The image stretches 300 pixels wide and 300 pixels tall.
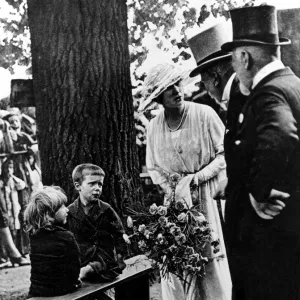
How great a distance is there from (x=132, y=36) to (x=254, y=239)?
197 cm

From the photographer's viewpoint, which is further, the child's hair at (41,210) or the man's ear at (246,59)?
the child's hair at (41,210)

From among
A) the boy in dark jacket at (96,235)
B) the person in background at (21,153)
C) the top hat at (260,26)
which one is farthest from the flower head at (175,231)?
the person in background at (21,153)

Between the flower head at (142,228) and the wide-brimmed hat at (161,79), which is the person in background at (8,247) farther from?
the wide-brimmed hat at (161,79)

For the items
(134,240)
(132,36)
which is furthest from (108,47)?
(134,240)

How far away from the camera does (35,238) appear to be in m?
5.28

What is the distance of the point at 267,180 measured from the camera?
4.87 metres

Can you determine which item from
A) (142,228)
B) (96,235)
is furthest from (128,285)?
(142,228)

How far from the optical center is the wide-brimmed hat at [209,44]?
516 cm

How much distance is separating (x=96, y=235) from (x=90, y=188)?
36 centimetres

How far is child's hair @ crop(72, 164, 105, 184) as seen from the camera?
5.70 metres

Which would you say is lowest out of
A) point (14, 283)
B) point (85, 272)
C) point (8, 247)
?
point (14, 283)

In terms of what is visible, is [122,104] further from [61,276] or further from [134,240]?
[61,276]

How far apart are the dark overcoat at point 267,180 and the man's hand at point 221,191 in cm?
7

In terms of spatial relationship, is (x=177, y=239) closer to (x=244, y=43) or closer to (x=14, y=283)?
(x=244, y=43)
